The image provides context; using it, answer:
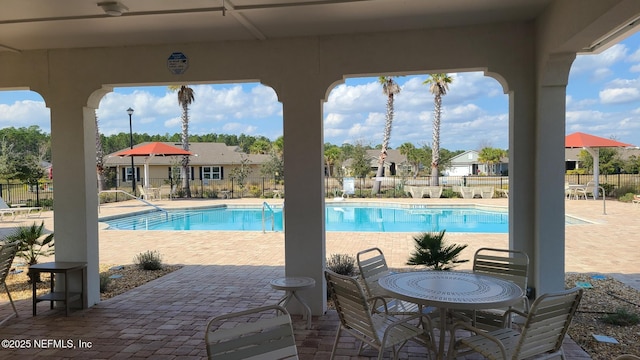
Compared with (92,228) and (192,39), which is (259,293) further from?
(192,39)

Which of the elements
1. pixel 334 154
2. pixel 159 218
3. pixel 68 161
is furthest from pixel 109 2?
pixel 334 154

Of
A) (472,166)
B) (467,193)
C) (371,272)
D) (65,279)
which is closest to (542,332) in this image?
(371,272)

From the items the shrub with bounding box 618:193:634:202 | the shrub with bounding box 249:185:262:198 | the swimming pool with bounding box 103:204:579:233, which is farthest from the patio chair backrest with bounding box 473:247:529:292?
the shrub with bounding box 249:185:262:198

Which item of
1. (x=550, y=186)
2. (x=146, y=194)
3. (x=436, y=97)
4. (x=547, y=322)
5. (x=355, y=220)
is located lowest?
(x=355, y=220)

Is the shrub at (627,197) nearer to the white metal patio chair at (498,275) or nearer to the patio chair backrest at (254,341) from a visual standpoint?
the white metal patio chair at (498,275)

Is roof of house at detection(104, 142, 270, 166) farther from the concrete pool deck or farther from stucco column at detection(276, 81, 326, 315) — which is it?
stucco column at detection(276, 81, 326, 315)

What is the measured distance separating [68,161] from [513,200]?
544 centimetres

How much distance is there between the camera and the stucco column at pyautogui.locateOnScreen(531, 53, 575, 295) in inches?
165

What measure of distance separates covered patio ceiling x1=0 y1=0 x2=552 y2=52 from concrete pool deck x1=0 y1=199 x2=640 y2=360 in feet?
10.5

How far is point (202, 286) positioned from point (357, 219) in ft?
32.8

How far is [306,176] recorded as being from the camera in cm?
480

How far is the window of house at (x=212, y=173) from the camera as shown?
32.0 meters

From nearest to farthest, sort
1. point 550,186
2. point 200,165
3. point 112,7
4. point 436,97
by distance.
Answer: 1. point 112,7
2. point 550,186
3. point 436,97
4. point 200,165

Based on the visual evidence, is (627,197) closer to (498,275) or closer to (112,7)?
(498,275)
